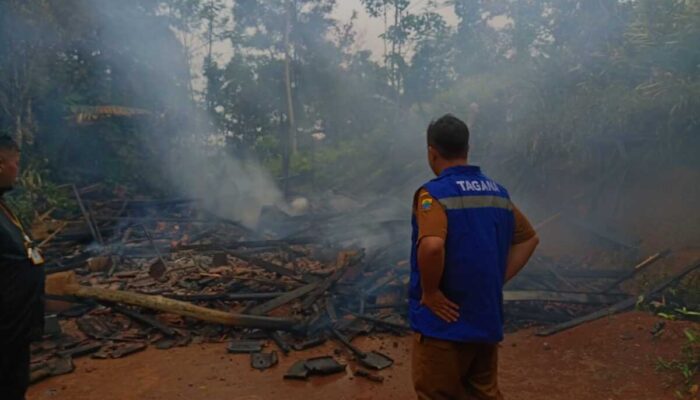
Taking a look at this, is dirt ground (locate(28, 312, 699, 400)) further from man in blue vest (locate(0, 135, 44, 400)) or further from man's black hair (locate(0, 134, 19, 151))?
man's black hair (locate(0, 134, 19, 151))

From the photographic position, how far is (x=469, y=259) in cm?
235

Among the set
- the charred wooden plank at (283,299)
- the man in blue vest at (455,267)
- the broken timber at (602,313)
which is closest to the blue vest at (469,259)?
the man in blue vest at (455,267)

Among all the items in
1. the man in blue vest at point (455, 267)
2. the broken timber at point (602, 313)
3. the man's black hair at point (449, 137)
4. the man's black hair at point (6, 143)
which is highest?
the man's black hair at point (6, 143)

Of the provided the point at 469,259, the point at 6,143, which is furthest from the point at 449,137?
the point at 6,143

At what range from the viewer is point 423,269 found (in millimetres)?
2332

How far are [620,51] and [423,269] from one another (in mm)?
10336

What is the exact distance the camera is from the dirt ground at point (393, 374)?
4.57m

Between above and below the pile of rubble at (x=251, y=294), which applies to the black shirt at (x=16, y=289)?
above

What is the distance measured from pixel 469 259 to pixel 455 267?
8 centimetres

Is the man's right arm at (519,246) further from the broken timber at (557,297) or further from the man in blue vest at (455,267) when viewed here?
the broken timber at (557,297)

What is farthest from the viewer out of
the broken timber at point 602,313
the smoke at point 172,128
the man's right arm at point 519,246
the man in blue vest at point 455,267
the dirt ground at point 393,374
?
the smoke at point 172,128

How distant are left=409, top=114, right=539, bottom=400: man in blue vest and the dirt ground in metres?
2.37

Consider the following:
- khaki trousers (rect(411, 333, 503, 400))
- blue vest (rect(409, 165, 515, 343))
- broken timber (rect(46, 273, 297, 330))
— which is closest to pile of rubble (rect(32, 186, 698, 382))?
broken timber (rect(46, 273, 297, 330))

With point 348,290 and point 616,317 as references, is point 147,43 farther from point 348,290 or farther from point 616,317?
point 616,317
